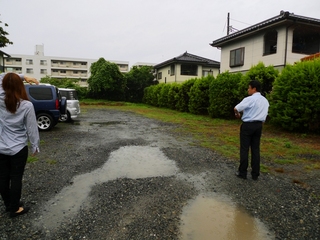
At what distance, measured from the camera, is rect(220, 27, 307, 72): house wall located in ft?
48.1

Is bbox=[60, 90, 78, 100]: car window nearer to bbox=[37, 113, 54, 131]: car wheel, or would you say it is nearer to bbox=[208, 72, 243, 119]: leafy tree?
bbox=[37, 113, 54, 131]: car wheel

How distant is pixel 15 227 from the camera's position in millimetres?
2479

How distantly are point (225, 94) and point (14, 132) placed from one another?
447 inches

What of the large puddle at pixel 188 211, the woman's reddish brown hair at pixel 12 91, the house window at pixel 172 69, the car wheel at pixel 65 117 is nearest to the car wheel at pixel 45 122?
the car wheel at pixel 65 117

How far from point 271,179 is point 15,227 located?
3.80 m

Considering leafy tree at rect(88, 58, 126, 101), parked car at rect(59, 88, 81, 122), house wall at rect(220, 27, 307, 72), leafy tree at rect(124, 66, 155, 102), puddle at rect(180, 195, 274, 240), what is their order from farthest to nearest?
leafy tree at rect(124, 66, 155, 102)
leafy tree at rect(88, 58, 126, 101)
house wall at rect(220, 27, 307, 72)
parked car at rect(59, 88, 81, 122)
puddle at rect(180, 195, 274, 240)

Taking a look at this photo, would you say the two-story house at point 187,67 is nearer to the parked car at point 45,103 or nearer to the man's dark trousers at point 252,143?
the parked car at point 45,103

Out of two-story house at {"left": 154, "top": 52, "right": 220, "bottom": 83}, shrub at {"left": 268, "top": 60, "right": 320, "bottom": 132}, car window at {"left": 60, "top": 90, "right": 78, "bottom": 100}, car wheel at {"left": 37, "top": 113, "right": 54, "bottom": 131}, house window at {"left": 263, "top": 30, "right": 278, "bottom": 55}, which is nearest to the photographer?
shrub at {"left": 268, "top": 60, "right": 320, "bottom": 132}

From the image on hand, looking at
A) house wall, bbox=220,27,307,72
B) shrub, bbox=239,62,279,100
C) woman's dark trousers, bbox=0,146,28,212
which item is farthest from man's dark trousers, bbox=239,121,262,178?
house wall, bbox=220,27,307,72

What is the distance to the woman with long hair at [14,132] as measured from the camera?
259 centimetres

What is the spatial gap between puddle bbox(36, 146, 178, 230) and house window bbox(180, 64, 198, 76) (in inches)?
879

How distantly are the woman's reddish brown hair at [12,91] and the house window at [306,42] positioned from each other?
1740 cm

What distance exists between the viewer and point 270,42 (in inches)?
651

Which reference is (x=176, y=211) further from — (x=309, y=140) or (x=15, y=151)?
(x=309, y=140)
